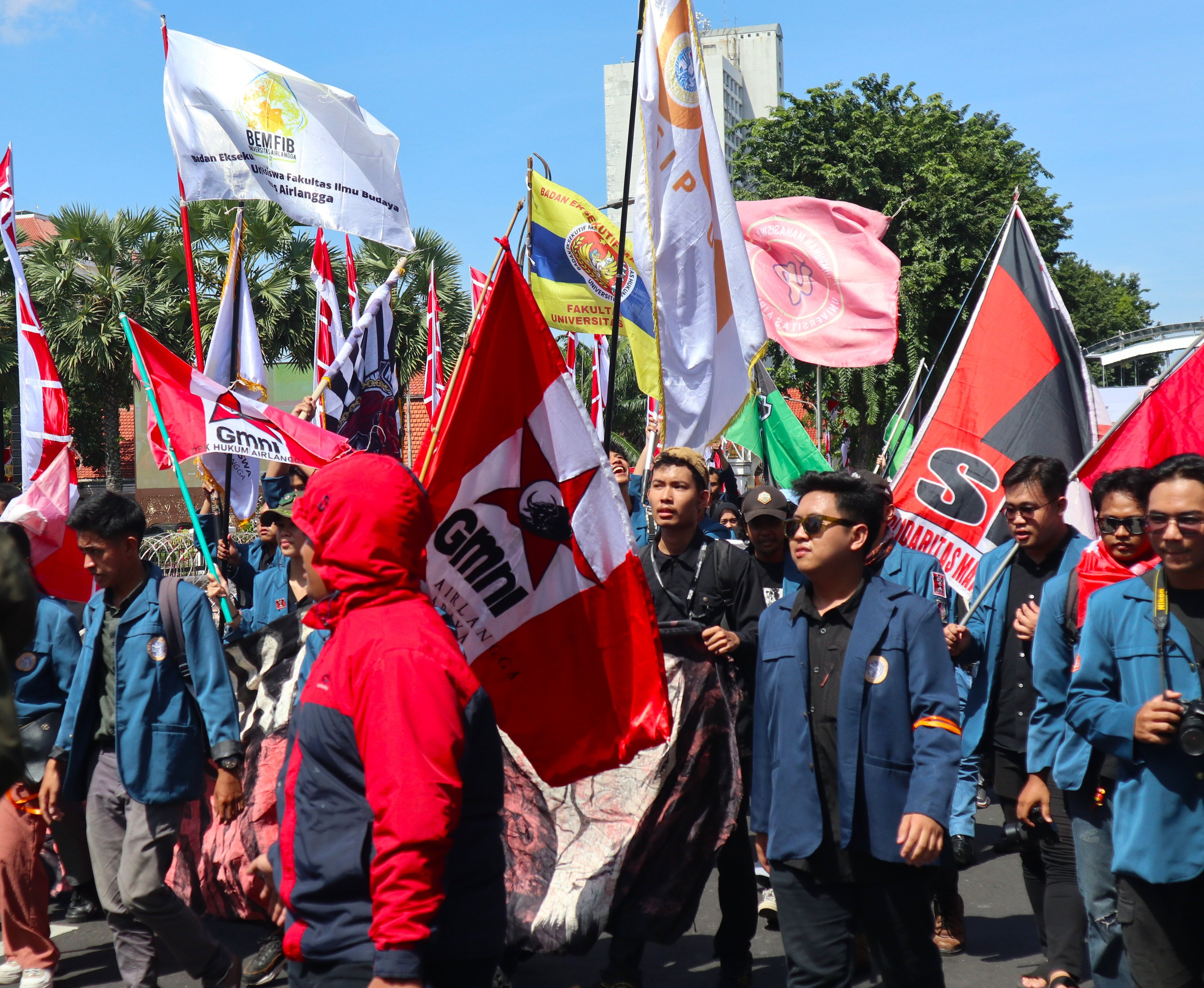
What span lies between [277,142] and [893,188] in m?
23.4

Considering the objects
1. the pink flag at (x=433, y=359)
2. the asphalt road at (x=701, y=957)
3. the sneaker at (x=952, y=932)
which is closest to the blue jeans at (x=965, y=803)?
the sneaker at (x=952, y=932)

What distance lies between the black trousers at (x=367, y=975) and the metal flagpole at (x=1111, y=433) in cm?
295

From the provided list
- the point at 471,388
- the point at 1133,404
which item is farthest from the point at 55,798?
the point at 1133,404

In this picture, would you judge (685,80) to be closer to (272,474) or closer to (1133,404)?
(1133,404)

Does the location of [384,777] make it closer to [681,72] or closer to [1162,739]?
[1162,739]

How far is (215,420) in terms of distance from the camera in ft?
18.9

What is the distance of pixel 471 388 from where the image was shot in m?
3.70

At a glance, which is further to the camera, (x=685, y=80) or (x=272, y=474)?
(x=272, y=474)

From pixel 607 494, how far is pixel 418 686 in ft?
5.77

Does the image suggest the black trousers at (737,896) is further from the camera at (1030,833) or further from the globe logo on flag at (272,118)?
the globe logo on flag at (272,118)

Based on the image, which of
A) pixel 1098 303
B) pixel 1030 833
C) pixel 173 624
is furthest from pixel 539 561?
pixel 1098 303

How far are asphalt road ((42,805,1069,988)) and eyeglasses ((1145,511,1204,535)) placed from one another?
2241 millimetres

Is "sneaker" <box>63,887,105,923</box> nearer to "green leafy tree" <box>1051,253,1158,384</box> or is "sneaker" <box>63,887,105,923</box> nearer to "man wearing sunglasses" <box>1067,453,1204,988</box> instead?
"man wearing sunglasses" <box>1067,453,1204,988</box>

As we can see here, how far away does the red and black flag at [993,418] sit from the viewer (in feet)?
18.8
